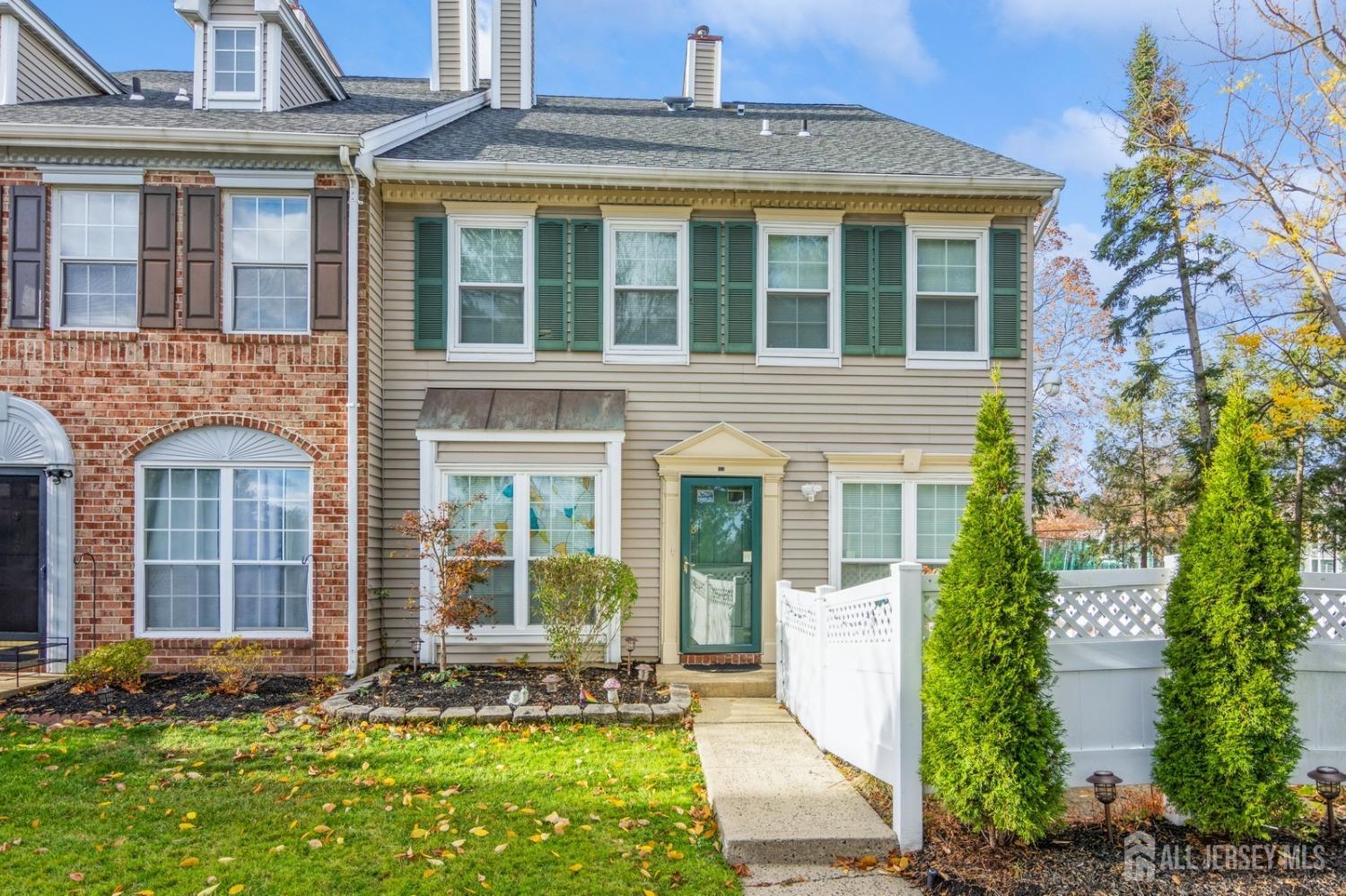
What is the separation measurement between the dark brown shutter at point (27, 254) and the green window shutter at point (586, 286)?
4.84m

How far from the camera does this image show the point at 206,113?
28.5 feet

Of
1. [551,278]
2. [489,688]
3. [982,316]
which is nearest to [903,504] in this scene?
[982,316]

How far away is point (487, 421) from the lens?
822cm

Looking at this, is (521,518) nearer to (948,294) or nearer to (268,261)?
(268,261)

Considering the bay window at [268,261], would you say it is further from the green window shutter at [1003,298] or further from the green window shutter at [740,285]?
the green window shutter at [1003,298]

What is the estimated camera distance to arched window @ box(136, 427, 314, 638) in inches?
310

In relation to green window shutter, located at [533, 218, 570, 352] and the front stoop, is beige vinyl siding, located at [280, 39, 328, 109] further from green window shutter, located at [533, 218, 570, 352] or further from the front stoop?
the front stoop

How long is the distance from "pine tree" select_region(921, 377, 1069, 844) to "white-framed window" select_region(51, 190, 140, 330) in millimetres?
7617

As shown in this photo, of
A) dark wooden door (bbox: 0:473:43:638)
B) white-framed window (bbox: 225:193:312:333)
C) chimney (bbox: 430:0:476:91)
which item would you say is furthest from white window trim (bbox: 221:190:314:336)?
chimney (bbox: 430:0:476:91)

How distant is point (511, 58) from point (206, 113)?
4.15 meters

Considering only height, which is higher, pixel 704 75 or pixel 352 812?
pixel 704 75

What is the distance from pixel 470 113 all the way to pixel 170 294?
4.48 metres

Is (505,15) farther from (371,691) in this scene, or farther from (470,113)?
(371,691)

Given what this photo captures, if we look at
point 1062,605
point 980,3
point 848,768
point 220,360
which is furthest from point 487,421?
point 980,3
